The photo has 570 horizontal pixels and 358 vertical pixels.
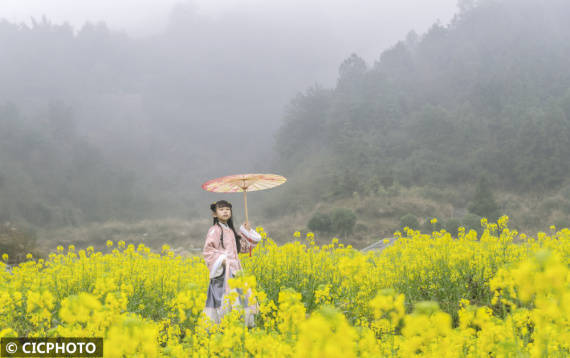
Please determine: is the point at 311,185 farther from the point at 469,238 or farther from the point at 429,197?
the point at 469,238

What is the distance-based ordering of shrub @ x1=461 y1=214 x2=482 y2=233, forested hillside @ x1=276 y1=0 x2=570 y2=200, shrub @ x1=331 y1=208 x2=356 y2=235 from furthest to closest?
forested hillside @ x1=276 y1=0 x2=570 y2=200 → shrub @ x1=331 y1=208 x2=356 y2=235 → shrub @ x1=461 y1=214 x2=482 y2=233

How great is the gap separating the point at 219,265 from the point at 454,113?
34.4m

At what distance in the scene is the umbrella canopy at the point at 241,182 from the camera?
4977 mm

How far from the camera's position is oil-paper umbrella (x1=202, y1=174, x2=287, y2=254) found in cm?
497

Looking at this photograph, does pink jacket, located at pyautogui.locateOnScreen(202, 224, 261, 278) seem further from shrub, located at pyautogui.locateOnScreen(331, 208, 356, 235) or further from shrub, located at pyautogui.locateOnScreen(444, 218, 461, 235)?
shrub, located at pyautogui.locateOnScreen(331, 208, 356, 235)

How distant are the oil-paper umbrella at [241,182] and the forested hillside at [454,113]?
75.7 feet

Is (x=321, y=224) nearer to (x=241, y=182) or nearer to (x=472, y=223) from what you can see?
(x=472, y=223)

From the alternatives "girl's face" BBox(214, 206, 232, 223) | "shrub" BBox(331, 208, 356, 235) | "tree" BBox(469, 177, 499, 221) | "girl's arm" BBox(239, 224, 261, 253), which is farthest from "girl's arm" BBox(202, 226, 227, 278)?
"tree" BBox(469, 177, 499, 221)

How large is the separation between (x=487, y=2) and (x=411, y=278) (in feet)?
186

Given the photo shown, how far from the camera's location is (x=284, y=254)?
5227mm

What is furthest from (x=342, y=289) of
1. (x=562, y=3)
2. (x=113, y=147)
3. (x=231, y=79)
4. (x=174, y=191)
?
(x=231, y=79)

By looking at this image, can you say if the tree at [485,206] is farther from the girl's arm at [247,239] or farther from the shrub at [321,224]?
the girl's arm at [247,239]

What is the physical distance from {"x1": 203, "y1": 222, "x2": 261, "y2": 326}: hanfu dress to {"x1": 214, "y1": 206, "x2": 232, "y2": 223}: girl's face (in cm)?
7

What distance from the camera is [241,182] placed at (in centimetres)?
512
